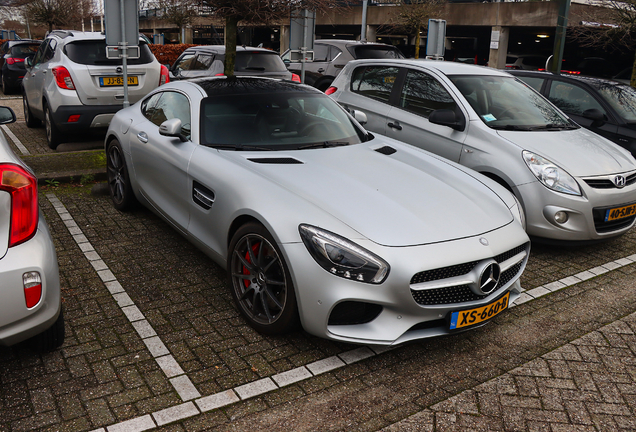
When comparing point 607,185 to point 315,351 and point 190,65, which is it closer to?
point 315,351

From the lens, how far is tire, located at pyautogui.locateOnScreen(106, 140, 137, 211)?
5.81 metres

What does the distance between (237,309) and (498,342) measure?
1.78 meters

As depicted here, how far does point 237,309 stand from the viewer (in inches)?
159

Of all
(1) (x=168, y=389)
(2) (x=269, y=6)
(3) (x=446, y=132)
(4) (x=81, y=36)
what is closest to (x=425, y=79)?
(3) (x=446, y=132)

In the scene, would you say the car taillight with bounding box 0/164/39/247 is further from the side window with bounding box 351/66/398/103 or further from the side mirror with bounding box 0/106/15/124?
the side window with bounding box 351/66/398/103

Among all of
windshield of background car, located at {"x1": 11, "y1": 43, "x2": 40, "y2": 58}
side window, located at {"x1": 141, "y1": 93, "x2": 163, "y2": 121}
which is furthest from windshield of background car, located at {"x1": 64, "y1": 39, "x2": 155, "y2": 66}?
windshield of background car, located at {"x1": 11, "y1": 43, "x2": 40, "y2": 58}

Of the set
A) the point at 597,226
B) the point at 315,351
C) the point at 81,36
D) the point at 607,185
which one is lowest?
the point at 315,351

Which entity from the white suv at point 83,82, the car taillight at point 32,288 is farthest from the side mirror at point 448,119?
the white suv at point 83,82

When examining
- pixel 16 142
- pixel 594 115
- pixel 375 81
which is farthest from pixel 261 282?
pixel 16 142

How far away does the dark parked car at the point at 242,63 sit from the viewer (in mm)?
10930

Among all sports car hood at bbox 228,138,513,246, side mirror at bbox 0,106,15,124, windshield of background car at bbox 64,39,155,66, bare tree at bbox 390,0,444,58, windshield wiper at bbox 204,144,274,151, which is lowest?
sports car hood at bbox 228,138,513,246

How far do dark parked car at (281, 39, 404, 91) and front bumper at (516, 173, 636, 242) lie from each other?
28.5 feet

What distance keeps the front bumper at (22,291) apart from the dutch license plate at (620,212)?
4729mm

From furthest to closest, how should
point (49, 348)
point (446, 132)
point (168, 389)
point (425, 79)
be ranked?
1. point (425, 79)
2. point (446, 132)
3. point (49, 348)
4. point (168, 389)
